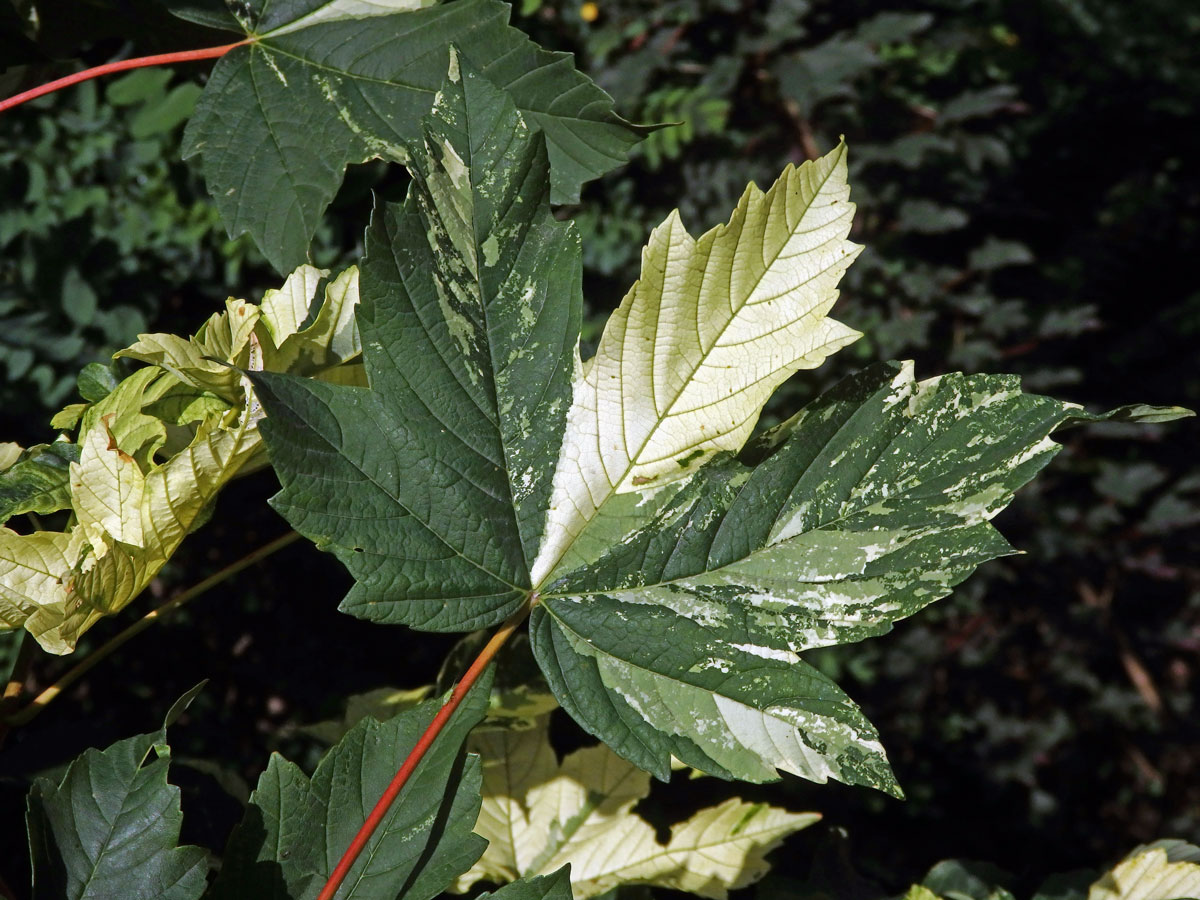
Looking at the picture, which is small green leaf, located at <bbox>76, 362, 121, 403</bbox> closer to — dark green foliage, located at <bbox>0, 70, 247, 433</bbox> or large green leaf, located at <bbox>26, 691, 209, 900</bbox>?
large green leaf, located at <bbox>26, 691, 209, 900</bbox>

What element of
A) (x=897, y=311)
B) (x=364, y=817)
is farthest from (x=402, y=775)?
(x=897, y=311)

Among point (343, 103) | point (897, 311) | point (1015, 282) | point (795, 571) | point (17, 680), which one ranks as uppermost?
point (343, 103)

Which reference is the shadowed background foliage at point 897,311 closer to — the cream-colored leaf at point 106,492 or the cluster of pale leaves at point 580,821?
the cluster of pale leaves at point 580,821

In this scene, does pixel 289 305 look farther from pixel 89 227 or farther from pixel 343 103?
pixel 89 227

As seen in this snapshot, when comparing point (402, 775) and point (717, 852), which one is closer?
point (402, 775)

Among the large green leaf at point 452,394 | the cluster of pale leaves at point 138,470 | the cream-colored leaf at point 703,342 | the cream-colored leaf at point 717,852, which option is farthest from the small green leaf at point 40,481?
the cream-colored leaf at point 717,852

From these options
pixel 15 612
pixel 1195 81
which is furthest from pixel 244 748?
pixel 1195 81

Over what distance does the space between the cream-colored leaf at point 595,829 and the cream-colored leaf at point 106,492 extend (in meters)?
0.36

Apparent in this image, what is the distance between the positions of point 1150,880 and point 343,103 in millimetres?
876

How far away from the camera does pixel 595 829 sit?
35.9 inches

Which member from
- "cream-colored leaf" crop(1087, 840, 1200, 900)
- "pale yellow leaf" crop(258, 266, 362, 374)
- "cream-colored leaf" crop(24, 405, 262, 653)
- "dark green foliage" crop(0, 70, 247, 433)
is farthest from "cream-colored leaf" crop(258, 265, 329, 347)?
"dark green foliage" crop(0, 70, 247, 433)

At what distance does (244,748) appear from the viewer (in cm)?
185

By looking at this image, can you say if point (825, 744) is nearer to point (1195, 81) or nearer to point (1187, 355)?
point (1187, 355)

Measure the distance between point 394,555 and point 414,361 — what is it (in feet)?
0.39
